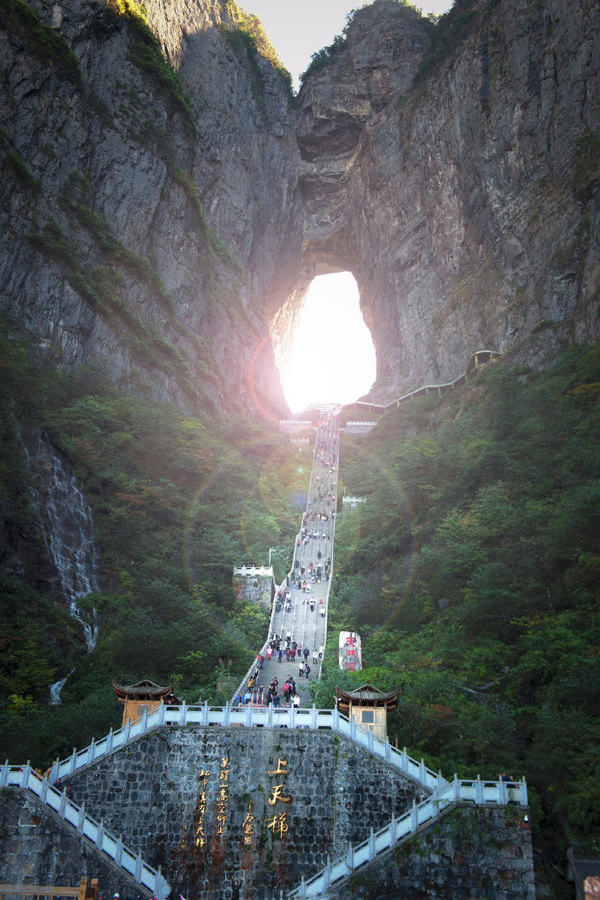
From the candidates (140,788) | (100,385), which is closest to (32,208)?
(100,385)

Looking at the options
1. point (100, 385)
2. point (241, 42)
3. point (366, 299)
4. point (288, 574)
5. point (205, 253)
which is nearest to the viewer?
point (288, 574)

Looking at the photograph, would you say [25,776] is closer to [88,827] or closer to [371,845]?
[88,827]

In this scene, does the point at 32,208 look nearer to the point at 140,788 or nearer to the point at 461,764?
the point at 140,788

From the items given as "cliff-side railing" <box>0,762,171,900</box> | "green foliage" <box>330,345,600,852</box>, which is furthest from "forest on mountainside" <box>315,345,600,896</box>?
"cliff-side railing" <box>0,762,171,900</box>

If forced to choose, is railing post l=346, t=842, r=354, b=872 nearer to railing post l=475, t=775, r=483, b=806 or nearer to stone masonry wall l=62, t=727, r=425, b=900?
stone masonry wall l=62, t=727, r=425, b=900

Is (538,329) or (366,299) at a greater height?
(366,299)

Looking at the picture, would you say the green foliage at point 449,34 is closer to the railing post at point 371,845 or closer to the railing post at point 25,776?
the railing post at point 371,845

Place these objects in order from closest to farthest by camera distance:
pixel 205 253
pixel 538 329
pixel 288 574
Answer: pixel 288 574
pixel 538 329
pixel 205 253
